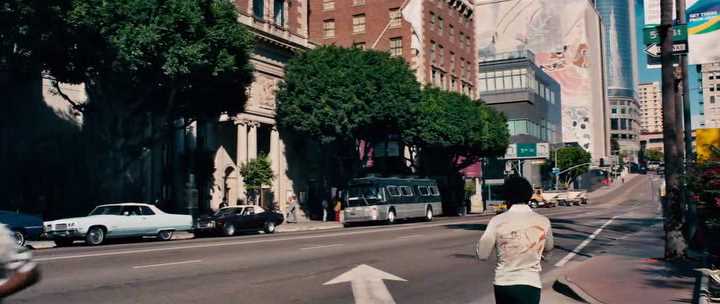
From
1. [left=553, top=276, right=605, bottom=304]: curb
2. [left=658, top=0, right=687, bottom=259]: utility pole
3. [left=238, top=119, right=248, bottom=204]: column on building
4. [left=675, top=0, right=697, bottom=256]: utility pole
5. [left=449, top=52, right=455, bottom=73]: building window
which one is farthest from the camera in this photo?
[left=449, top=52, right=455, bottom=73]: building window

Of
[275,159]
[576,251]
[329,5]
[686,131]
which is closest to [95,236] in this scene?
[576,251]

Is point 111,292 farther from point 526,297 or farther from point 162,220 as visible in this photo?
point 162,220

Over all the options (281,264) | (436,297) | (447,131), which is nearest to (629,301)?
(436,297)

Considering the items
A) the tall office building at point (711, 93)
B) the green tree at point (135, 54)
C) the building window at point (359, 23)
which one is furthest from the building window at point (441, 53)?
the green tree at point (135, 54)

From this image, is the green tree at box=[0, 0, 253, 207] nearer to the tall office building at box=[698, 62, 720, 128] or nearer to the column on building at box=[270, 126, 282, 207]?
the column on building at box=[270, 126, 282, 207]

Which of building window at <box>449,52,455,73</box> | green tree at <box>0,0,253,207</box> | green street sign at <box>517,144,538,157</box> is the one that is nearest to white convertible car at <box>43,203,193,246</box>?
green tree at <box>0,0,253,207</box>

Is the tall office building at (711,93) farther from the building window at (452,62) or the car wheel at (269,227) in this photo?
the building window at (452,62)

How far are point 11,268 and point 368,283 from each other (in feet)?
28.0

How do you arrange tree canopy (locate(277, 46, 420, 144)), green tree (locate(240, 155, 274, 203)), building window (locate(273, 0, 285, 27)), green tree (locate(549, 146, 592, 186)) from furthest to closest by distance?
green tree (locate(549, 146, 592, 186)) → building window (locate(273, 0, 285, 27)) → tree canopy (locate(277, 46, 420, 144)) → green tree (locate(240, 155, 274, 203))

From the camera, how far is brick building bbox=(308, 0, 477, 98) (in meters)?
59.2

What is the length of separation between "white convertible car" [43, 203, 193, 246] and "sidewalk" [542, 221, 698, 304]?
51.4ft

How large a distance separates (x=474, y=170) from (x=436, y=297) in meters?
61.7

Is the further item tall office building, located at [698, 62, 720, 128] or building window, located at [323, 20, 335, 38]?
building window, located at [323, 20, 335, 38]

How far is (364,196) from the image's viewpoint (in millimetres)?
35219
